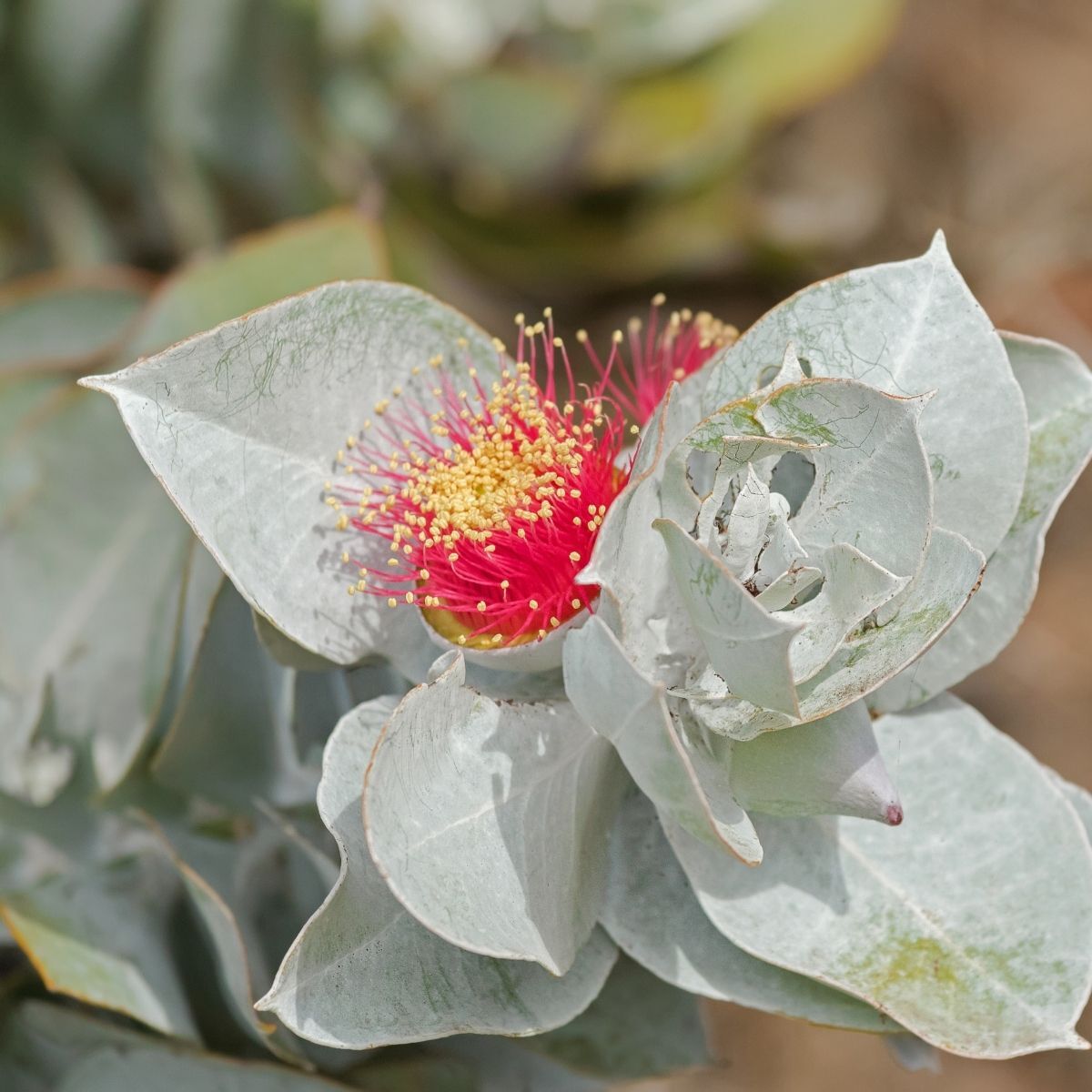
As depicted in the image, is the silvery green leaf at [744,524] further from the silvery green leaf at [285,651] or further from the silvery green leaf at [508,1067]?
the silvery green leaf at [508,1067]

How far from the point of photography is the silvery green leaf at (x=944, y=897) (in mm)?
676

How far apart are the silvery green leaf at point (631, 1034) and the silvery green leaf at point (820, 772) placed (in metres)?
0.24

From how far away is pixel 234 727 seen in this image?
0.87m

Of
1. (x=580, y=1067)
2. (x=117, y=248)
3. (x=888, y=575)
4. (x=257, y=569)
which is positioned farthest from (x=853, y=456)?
(x=117, y=248)

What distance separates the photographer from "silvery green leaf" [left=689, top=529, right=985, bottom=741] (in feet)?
2.08

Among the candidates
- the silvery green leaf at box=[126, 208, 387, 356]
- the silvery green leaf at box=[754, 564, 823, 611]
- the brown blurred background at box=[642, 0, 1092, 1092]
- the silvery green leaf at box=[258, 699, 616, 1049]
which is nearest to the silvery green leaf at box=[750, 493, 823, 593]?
the silvery green leaf at box=[754, 564, 823, 611]

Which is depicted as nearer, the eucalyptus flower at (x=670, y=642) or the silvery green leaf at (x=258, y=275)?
the eucalyptus flower at (x=670, y=642)

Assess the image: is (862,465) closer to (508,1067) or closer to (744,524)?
(744,524)

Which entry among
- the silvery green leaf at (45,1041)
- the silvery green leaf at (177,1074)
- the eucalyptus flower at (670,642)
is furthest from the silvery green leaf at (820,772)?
the silvery green leaf at (45,1041)

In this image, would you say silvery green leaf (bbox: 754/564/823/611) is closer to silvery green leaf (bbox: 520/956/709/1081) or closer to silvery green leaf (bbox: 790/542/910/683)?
silvery green leaf (bbox: 790/542/910/683)

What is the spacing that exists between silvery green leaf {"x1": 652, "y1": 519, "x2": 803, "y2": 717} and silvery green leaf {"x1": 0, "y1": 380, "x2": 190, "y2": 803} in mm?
459

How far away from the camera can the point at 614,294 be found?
2072mm

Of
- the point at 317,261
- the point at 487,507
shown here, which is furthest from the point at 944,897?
the point at 317,261

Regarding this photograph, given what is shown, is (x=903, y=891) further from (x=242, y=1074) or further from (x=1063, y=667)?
(x=1063, y=667)
